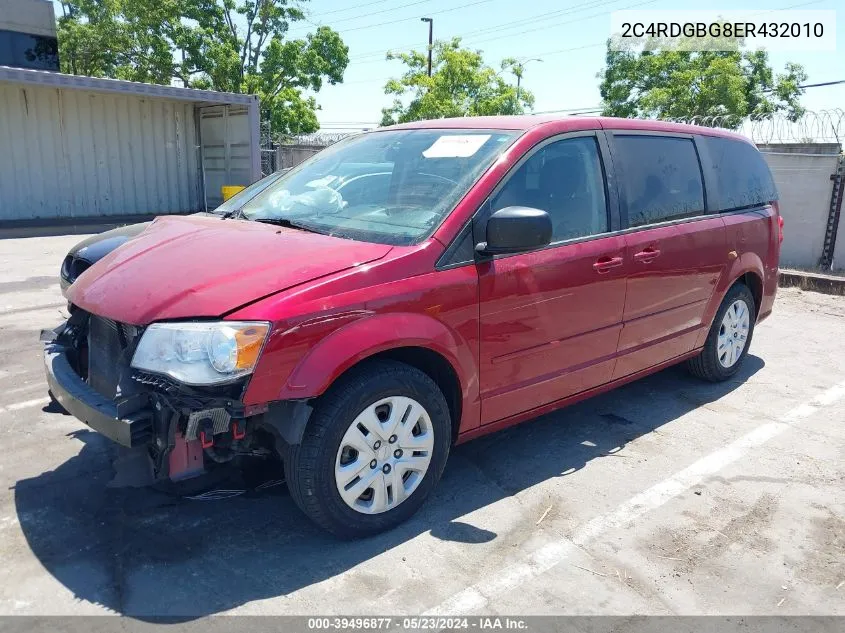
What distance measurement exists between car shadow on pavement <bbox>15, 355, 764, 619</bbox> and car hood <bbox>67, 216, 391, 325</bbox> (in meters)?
1.00

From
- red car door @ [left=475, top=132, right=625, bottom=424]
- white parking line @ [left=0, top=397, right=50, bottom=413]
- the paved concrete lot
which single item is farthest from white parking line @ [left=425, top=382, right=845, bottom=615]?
white parking line @ [left=0, top=397, right=50, bottom=413]

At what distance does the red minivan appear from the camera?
2.75 metres

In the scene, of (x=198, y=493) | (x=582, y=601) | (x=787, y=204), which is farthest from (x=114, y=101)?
(x=582, y=601)

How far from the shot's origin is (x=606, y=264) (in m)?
3.95

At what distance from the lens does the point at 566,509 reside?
3.52 meters

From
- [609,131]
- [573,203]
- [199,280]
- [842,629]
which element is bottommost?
[842,629]

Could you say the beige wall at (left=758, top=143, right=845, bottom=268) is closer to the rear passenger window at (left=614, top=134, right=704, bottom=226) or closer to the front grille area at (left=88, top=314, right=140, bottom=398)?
the rear passenger window at (left=614, top=134, right=704, bottom=226)

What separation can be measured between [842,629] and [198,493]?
2876 millimetres

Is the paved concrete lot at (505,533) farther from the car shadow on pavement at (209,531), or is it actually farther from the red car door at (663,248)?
the red car door at (663,248)

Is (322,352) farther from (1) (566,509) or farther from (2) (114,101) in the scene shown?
(2) (114,101)

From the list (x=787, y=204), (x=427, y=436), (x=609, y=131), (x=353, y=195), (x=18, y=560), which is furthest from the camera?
(x=787, y=204)

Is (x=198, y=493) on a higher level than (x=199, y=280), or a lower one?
lower

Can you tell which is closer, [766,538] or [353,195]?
[766,538]

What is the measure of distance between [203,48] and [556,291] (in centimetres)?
2978
